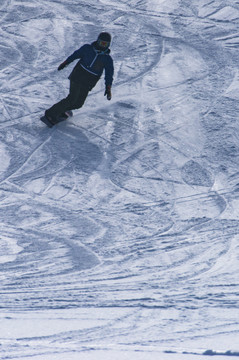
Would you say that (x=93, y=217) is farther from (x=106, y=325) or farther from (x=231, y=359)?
(x=231, y=359)

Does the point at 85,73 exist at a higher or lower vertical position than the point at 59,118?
higher

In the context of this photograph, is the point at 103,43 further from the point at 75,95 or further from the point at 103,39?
the point at 75,95

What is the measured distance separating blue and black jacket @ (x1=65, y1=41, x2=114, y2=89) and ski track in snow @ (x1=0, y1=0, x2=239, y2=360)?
2.67ft

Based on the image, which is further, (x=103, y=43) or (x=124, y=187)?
(x=103, y=43)

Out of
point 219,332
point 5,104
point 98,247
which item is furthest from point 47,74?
point 219,332

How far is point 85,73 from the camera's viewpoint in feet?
30.0

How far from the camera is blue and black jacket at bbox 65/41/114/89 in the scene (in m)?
8.99

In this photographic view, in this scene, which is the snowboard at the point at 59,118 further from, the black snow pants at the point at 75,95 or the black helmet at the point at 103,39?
the black helmet at the point at 103,39

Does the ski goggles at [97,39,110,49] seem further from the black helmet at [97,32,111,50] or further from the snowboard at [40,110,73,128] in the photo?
the snowboard at [40,110,73,128]

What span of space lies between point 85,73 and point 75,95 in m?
0.37

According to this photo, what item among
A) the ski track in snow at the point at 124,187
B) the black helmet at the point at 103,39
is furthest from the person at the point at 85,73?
the ski track in snow at the point at 124,187

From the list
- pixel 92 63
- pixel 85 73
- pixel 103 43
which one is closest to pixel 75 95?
pixel 85 73

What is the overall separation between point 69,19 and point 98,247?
668 cm

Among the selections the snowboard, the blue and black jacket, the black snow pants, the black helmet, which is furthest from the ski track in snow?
the black helmet
